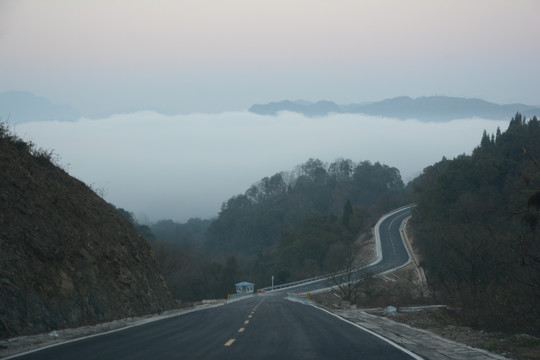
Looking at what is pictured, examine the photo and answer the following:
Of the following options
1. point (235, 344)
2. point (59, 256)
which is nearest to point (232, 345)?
point (235, 344)

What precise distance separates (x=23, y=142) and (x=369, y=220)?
11594 centimetres

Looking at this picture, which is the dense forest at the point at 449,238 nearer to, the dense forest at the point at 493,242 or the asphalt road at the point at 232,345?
the dense forest at the point at 493,242

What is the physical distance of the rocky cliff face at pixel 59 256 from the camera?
17094 millimetres

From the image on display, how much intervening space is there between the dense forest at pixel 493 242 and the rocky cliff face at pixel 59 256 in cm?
1410

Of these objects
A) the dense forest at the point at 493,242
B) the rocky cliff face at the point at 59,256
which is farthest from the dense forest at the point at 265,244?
the rocky cliff face at the point at 59,256

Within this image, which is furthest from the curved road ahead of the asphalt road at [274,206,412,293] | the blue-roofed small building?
the blue-roofed small building

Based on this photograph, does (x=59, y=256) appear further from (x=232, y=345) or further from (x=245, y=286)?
(x=245, y=286)

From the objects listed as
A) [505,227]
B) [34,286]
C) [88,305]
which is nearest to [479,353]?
[34,286]

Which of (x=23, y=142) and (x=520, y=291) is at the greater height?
(x=23, y=142)

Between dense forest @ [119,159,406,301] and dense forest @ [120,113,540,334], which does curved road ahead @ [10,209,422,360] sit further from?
dense forest @ [119,159,406,301]

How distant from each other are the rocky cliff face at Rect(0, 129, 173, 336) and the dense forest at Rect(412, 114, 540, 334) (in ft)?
46.2

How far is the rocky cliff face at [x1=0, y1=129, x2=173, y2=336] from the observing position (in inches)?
673

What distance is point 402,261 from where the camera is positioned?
8744 centimetres

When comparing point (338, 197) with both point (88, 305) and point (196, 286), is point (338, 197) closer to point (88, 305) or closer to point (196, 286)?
point (196, 286)
